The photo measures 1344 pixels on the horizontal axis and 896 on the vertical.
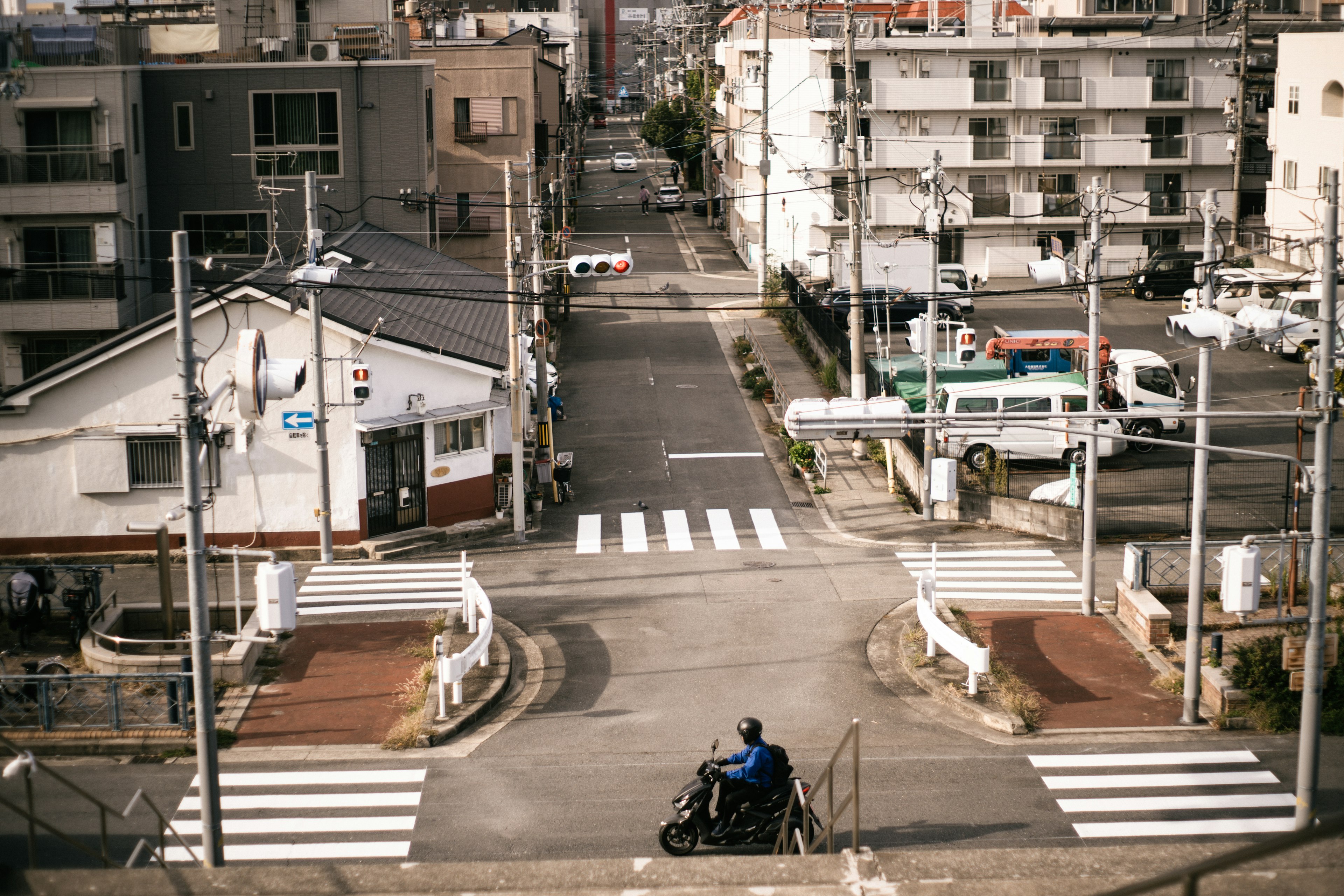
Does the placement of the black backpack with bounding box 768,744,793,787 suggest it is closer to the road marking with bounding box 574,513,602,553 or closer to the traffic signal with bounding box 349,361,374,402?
the road marking with bounding box 574,513,602,553

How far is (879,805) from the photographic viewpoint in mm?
16281

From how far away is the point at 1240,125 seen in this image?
175ft

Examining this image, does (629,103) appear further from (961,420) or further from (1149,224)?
(961,420)

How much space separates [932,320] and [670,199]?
5831 centimetres

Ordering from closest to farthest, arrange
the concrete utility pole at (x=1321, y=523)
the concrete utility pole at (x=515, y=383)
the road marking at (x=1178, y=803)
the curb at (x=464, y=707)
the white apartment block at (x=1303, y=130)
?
the concrete utility pole at (x=1321, y=523) → the road marking at (x=1178, y=803) → the curb at (x=464, y=707) → the concrete utility pole at (x=515, y=383) → the white apartment block at (x=1303, y=130)

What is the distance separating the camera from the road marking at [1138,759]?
57.7ft

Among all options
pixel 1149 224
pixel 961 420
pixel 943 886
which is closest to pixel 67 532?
pixel 961 420

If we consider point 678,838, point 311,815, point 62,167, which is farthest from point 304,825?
point 62,167

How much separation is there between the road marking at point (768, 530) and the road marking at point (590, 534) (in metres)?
3.38

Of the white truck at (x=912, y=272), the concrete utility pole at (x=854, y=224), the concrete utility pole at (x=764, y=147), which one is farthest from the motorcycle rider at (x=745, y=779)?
the concrete utility pole at (x=764, y=147)

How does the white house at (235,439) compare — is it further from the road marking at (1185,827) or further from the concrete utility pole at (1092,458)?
the road marking at (1185,827)

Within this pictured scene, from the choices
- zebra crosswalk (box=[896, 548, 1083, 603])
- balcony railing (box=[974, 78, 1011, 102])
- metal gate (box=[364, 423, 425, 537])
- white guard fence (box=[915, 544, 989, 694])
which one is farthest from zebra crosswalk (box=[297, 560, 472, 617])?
balcony railing (box=[974, 78, 1011, 102])

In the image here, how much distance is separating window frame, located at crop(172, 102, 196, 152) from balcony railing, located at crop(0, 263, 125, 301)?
6.16 metres

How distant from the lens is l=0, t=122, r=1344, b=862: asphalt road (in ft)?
51.9
